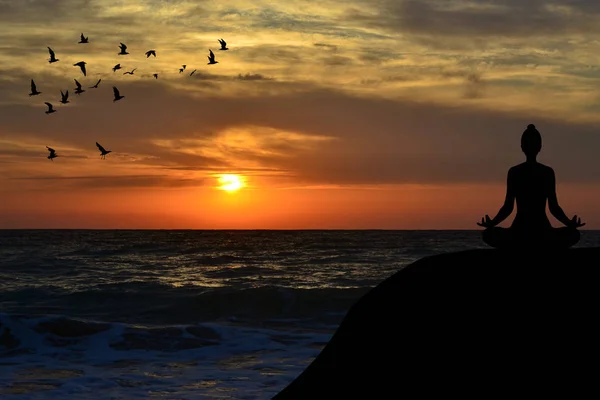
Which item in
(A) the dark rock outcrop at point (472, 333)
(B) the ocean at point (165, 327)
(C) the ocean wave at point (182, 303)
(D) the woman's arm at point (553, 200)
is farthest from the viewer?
(C) the ocean wave at point (182, 303)

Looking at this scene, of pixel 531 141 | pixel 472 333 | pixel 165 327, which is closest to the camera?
pixel 472 333

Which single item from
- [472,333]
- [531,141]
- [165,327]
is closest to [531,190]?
[531,141]

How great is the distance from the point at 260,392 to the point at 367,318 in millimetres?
8670

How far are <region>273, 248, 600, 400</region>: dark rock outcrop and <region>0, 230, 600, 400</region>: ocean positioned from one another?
825cm

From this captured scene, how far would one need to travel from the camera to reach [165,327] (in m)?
25.6

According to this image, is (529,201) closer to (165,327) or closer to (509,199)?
(509,199)

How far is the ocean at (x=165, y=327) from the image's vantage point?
16.9 meters

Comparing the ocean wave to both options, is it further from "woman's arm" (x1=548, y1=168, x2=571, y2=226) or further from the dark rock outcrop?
the dark rock outcrop

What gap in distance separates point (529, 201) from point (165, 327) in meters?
18.0

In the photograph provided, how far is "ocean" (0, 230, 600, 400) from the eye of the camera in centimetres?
1694

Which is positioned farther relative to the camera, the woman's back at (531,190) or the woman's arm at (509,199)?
the woman's arm at (509,199)

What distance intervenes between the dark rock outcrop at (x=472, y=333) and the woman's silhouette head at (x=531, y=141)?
5.82ft

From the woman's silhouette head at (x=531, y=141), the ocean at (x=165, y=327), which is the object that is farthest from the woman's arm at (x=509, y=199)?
the ocean at (x=165, y=327)

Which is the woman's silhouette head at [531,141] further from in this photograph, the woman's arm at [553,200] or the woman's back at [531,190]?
the woman's arm at [553,200]
